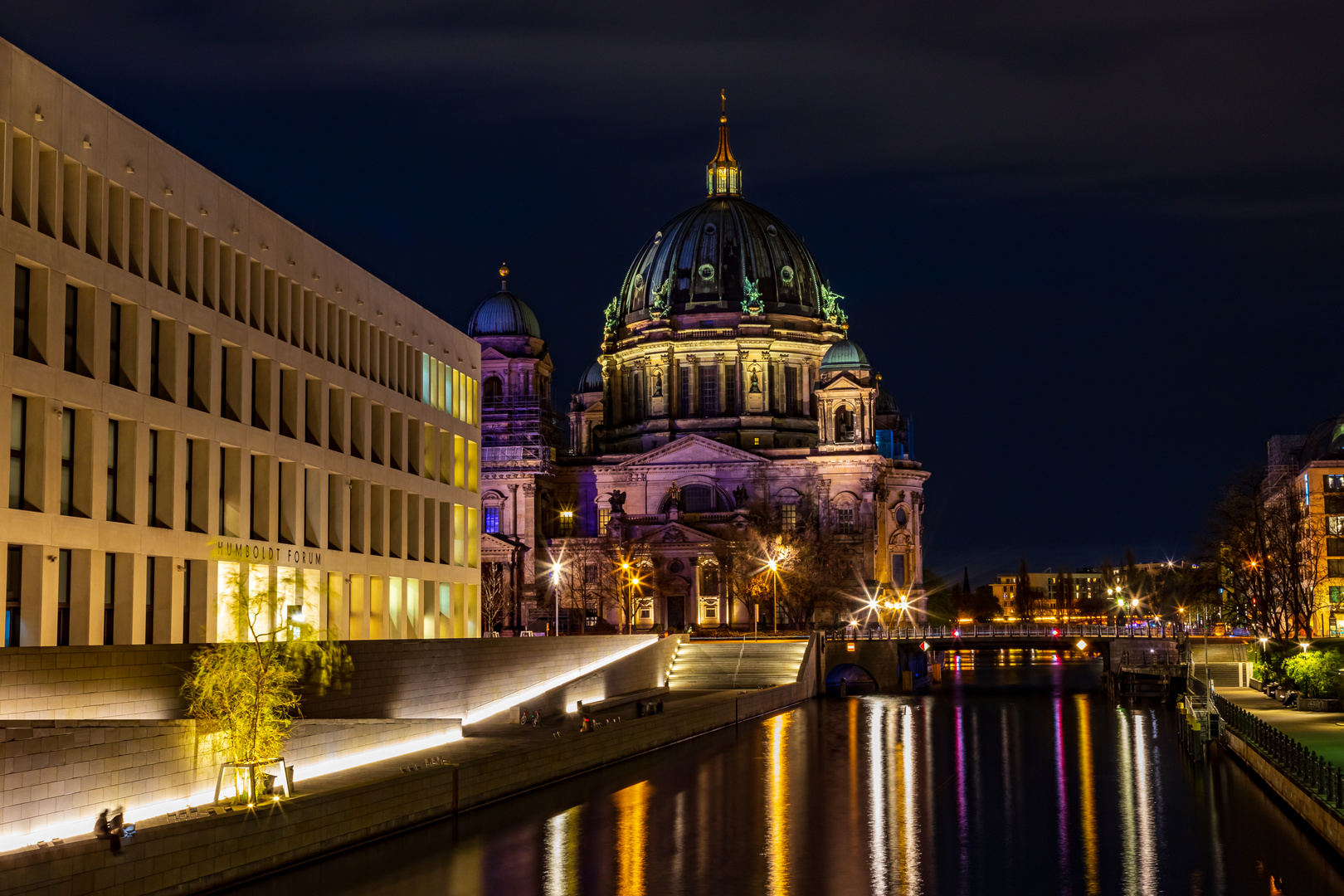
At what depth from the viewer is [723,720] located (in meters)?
74.3

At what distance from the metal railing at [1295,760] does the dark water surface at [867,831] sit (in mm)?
1265

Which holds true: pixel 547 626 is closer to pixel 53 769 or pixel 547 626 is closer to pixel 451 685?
pixel 451 685

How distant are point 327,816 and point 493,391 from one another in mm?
107123

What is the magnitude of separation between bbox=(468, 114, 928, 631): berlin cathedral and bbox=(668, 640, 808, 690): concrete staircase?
1597 centimetres

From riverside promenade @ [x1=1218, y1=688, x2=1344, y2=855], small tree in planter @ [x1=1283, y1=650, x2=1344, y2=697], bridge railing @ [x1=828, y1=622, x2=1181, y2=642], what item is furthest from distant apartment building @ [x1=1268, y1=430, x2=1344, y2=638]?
riverside promenade @ [x1=1218, y1=688, x2=1344, y2=855]

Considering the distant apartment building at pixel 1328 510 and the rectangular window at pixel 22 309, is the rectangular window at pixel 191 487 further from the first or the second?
the distant apartment building at pixel 1328 510

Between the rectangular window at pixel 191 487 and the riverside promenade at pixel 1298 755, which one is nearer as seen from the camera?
the riverside promenade at pixel 1298 755

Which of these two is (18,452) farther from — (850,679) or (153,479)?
(850,679)

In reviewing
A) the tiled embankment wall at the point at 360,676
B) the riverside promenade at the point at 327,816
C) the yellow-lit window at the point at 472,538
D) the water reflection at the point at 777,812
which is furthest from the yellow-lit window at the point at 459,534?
the water reflection at the point at 777,812

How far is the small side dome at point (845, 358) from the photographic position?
472ft

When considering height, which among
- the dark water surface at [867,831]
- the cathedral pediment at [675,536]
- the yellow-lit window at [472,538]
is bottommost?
the dark water surface at [867,831]

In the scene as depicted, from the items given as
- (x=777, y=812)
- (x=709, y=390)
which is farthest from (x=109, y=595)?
(x=709, y=390)

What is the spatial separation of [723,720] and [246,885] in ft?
143

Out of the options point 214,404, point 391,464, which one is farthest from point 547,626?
point 214,404
